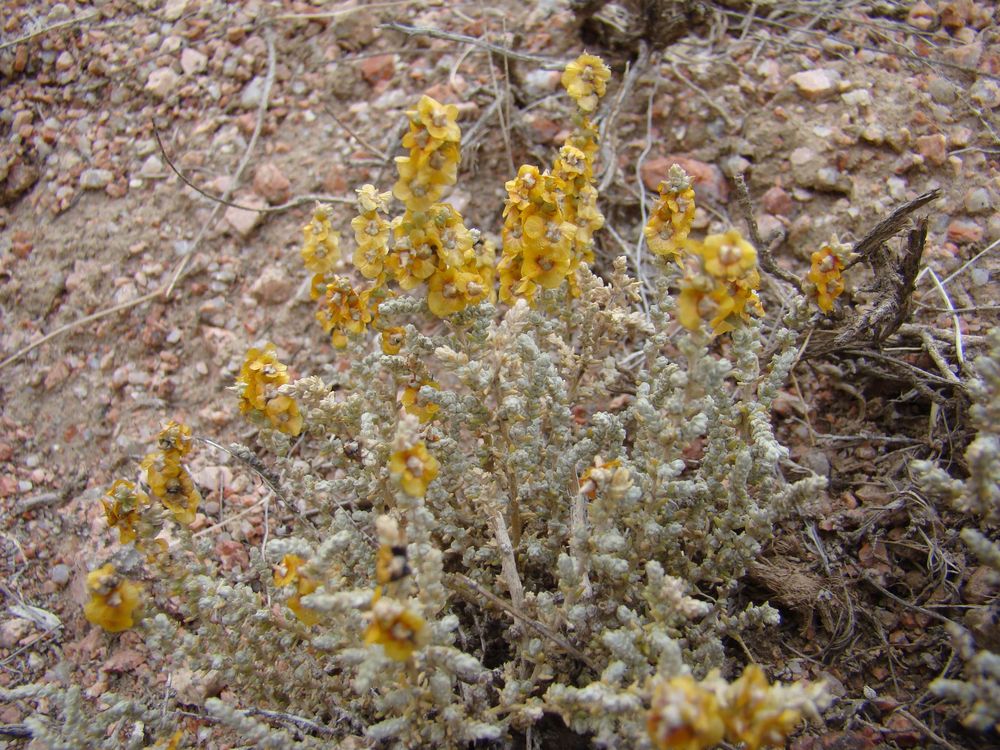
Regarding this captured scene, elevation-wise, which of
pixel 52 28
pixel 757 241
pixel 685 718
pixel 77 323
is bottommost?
pixel 77 323

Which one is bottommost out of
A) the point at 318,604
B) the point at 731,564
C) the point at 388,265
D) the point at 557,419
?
the point at 731,564

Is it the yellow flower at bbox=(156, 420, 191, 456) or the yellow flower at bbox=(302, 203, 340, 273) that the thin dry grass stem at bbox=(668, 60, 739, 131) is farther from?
the yellow flower at bbox=(156, 420, 191, 456)

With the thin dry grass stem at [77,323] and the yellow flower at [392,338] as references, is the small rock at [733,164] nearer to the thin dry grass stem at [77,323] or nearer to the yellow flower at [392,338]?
the yellow flower at [392,338]

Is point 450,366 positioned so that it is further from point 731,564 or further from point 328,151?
point 328,151

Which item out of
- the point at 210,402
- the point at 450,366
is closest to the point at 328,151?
the point at 210,402

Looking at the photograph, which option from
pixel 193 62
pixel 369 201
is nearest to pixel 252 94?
pixel 193 62

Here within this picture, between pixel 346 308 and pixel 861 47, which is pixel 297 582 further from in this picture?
pixel 861 47
